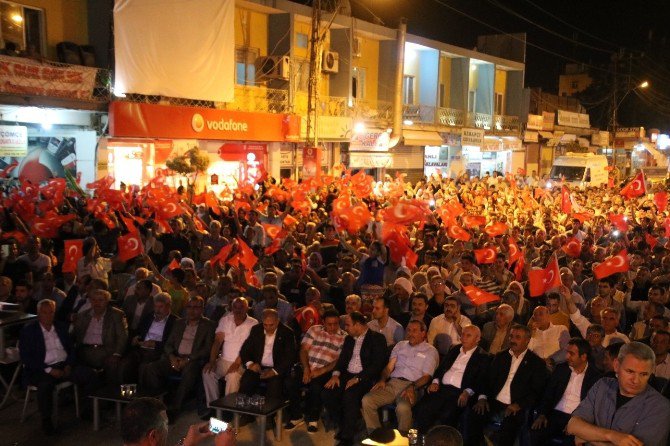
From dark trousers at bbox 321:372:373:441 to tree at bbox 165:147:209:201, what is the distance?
41.1 feet

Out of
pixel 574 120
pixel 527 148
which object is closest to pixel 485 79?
pixel 527 148

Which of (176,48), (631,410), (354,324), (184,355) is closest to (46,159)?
(176,48)

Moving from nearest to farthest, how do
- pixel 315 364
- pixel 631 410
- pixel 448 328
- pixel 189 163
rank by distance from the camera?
pixel 631 410
pixel 315 364
pixel 448 328
pixel 189 163

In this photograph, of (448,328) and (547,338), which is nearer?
(547,338)

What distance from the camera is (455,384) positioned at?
682 centimetres

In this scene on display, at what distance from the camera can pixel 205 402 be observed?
7.67 meters

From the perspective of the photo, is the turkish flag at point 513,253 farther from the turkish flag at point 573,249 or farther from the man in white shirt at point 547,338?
the man in white shirt at point 547,338

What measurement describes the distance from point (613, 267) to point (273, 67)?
15798mm

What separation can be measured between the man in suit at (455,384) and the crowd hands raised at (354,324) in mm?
15

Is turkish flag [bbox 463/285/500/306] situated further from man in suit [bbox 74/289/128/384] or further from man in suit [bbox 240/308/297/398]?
man in suit [bbox 74/289/128/384]

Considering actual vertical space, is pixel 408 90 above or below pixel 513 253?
above

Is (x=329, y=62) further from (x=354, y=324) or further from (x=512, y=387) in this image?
(x=512, y=387)

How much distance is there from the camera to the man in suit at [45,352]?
23.5ft

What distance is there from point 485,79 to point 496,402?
106 ft
